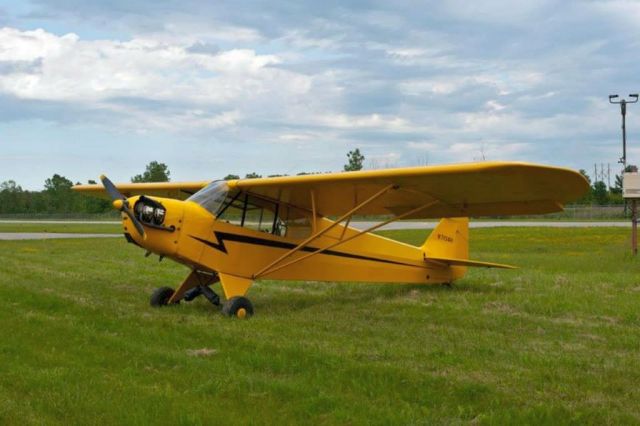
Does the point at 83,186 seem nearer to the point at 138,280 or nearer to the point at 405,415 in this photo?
the point at 138,280

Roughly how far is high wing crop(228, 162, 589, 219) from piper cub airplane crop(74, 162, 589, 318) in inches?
0.6

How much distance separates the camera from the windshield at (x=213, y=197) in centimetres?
1034

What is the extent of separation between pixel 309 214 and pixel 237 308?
8.49 feet

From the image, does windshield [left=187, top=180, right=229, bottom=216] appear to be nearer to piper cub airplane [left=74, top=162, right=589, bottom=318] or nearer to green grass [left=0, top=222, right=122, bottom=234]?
piper cub airplane [left=74, top=162, right=589, bottom=318]

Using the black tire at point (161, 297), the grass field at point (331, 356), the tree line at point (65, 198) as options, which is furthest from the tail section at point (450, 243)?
the tree line at point (65, 198)

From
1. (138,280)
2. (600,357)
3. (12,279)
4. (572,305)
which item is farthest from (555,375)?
(12,279)

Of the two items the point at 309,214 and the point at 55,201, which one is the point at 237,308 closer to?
the point at 309,214

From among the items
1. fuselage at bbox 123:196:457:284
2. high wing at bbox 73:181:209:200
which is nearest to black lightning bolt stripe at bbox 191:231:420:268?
fuselage at bbox 123:196:457:284

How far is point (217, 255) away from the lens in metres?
10.3

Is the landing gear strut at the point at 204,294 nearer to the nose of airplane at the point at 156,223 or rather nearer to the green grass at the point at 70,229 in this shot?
the nose of airplane at the point at 156,223

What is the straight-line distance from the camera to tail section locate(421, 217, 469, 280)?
1323cm

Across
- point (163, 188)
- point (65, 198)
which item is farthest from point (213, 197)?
point (65, 198)

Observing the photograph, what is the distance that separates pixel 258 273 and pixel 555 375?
18.2ft

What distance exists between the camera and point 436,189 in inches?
376
